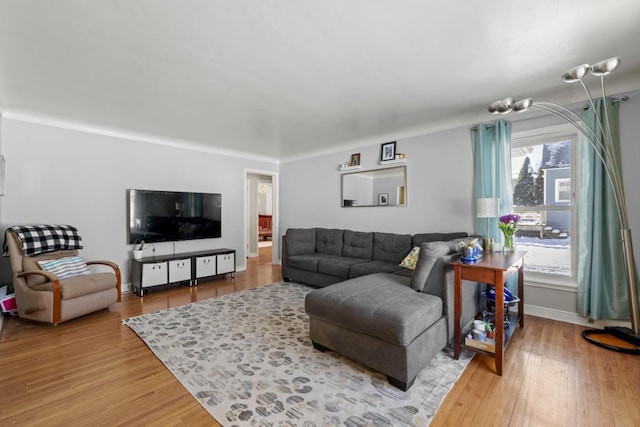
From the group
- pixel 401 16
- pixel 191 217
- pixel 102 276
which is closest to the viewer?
pixel 401 16

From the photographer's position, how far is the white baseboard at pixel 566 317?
2.74 meters

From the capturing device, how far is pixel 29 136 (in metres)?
3.47

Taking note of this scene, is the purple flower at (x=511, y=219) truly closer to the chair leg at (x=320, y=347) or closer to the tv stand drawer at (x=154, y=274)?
the chair leg at (x=320, y=347)

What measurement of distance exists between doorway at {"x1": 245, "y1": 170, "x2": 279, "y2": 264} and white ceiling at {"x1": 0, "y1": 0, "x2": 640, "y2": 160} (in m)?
2.72

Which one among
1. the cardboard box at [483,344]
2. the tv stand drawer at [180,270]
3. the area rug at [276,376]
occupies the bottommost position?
the area rug at [276,376]

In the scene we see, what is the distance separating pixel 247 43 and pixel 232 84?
28.1 inches

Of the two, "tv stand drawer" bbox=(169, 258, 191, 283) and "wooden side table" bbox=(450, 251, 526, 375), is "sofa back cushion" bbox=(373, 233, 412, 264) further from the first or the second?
→ "tv stand drawer" bbox=(169, 258, 191, 283)

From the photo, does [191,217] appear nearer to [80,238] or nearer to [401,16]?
[80,238]

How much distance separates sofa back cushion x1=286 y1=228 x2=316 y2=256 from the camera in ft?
15.3

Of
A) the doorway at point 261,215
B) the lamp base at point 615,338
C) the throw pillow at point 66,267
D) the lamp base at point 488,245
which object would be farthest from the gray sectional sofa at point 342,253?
the throw pillow at point 66,267

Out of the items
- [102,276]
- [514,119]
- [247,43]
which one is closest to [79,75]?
[247,43]

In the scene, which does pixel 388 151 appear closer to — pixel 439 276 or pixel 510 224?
pixel 510 224

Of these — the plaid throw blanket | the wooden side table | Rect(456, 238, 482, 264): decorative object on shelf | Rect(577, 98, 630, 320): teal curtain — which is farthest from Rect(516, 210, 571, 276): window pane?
the plaid throw blanket

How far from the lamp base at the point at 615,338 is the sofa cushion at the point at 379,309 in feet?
5.09
